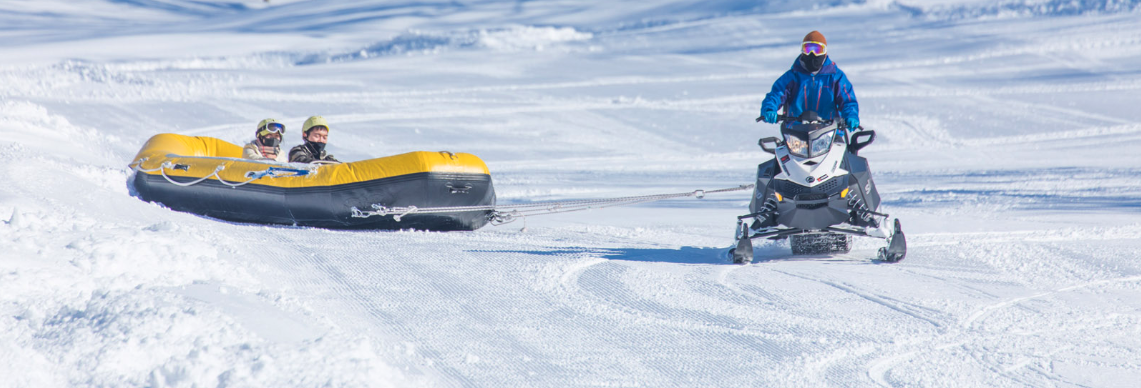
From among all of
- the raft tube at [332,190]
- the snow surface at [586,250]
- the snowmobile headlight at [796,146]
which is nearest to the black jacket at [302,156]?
the raft tube at [332,190]

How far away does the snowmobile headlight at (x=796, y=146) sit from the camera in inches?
169

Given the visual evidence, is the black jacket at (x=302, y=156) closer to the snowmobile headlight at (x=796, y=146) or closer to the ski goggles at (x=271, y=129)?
the ski goggles at (x=271, y=129)

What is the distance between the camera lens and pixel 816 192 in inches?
170

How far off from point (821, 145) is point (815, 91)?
0.46 m

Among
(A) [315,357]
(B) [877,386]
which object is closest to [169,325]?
(A) [315,357]

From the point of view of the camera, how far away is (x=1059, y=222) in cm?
607

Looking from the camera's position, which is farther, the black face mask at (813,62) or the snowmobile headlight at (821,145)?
the black face mask at (813,62)

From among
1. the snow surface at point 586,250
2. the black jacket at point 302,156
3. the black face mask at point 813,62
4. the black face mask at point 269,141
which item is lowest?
the snow surface at point 586,250

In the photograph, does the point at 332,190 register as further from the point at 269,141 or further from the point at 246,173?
the point at 269,141

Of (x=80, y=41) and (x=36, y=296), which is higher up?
(x=80, y=41)

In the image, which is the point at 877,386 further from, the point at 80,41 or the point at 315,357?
the point at 80,41

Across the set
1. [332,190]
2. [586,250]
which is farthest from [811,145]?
[332,190]

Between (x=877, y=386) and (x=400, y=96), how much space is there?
1353cm

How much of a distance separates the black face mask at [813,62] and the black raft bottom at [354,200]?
6.93 feet
